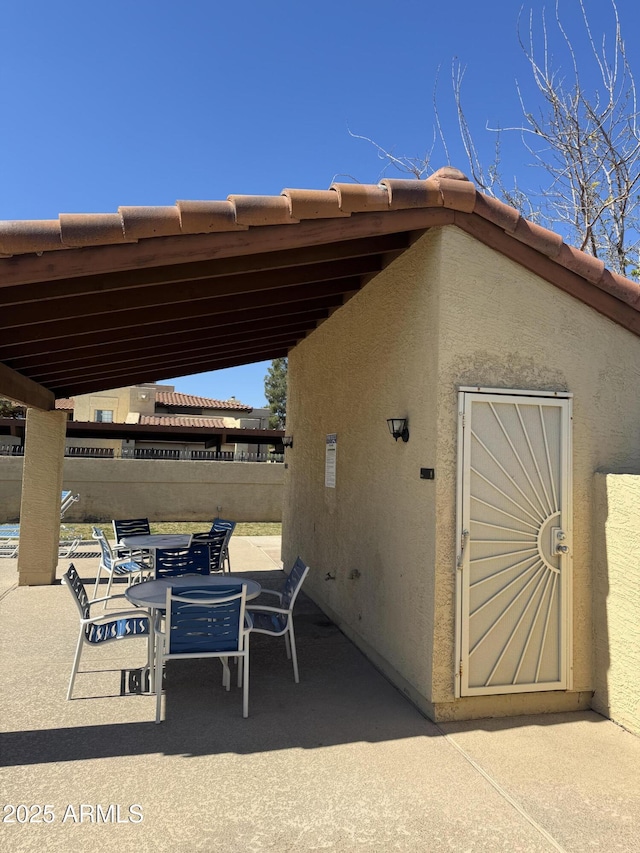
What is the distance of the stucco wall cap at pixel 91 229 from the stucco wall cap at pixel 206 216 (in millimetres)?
395

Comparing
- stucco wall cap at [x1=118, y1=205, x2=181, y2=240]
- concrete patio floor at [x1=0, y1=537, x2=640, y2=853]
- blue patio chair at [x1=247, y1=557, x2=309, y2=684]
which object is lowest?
concrete patio floor at [x1=0, y1=537, x2=640, y2=853]

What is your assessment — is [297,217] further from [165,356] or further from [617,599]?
[165,356]

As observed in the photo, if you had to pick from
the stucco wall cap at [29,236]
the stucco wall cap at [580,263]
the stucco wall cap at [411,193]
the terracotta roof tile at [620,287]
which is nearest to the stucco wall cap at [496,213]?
the stucco wall cap at [411,193]

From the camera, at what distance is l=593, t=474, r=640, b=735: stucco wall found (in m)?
4.23

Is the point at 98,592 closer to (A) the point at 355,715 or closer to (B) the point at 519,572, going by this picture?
(A) the point at 355,715

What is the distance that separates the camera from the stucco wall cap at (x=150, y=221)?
349cm

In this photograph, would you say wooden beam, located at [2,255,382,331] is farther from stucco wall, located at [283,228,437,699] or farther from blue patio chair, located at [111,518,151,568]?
blue patio chair, located at [111,518,151,568]

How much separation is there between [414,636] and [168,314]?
157 inches

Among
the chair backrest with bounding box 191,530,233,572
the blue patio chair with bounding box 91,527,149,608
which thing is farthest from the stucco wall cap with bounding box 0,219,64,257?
the chair backrest with bounding box 191,530,233,572

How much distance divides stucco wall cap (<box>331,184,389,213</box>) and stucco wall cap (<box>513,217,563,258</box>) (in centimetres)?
120

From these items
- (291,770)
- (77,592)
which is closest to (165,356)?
(77,592)

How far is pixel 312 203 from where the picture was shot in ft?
12.7

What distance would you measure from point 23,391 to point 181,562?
3.29 meters

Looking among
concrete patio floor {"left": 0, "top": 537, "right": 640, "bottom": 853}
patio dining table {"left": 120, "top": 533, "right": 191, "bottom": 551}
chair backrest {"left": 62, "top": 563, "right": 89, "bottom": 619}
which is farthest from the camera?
patio dining table {"left": 120, "top": 533, "right": 191, "bottom": 551}
